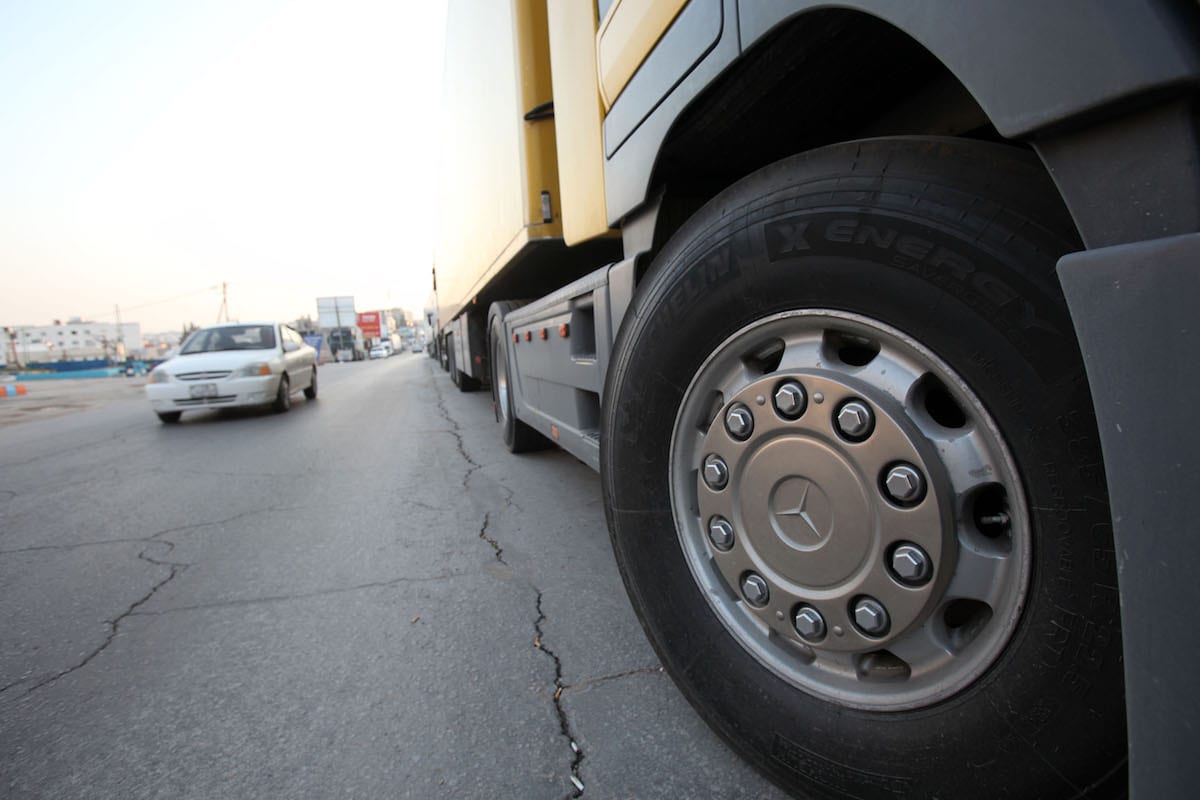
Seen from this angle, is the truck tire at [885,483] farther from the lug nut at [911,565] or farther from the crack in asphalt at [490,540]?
the crack in asphalt at [490,540]

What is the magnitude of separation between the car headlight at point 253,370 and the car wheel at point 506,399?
15.8 feet

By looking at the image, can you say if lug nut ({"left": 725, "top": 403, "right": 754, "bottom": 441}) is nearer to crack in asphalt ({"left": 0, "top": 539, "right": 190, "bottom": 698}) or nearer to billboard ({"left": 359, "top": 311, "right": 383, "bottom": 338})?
crack in asphalt ({"left": 0, "top": 539, "right": 190, "bottom": 698})

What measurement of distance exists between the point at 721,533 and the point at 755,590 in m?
0.14

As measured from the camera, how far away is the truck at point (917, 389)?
66 centimetres

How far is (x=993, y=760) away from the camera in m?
0.93

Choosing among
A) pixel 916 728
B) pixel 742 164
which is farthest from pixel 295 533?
pixel 916 728

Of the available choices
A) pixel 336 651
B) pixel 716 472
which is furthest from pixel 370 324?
pixel 716 472

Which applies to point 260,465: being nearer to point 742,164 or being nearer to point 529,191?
point 529,191

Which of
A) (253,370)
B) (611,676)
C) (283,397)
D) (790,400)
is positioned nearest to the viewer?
(790,400)

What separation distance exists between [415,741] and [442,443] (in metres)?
4.64

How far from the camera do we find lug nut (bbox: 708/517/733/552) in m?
1.34

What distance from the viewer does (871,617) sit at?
1090mm

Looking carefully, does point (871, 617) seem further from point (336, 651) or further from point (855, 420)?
point (336, 651)

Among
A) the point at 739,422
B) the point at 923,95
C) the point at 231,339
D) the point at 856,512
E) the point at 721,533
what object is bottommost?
the point at 721,533
